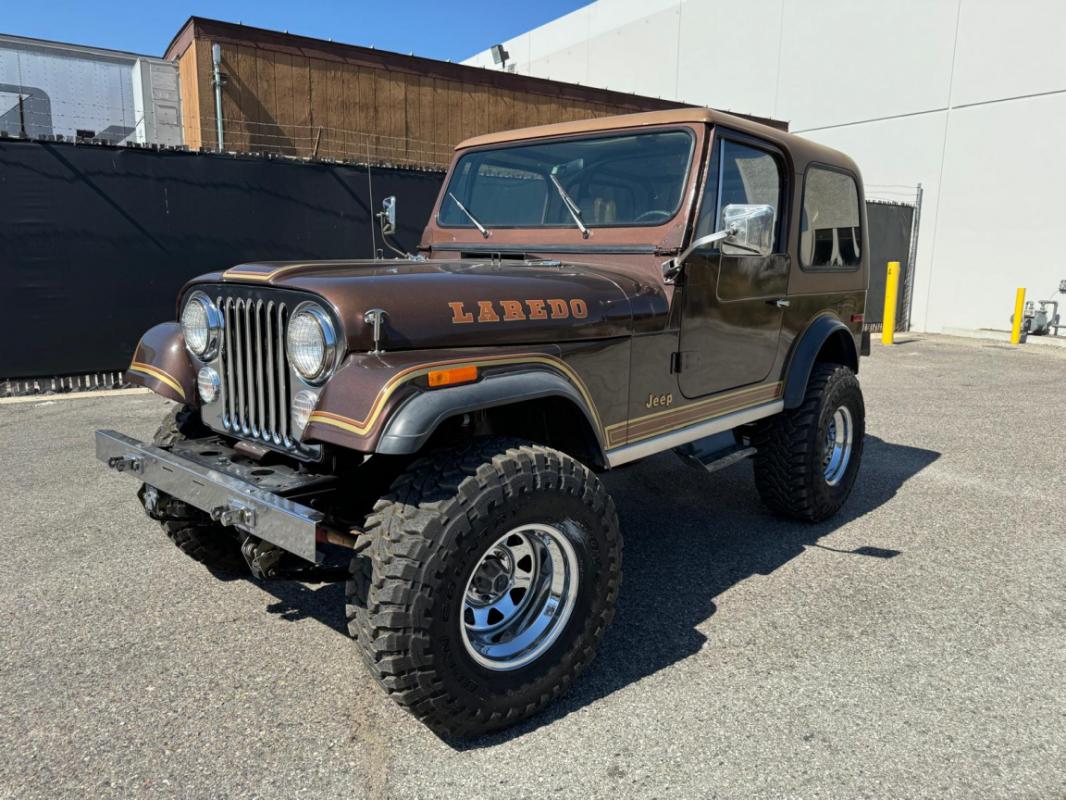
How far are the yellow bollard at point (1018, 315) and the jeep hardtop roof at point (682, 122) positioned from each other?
10183 mm

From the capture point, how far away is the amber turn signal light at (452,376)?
2.31m

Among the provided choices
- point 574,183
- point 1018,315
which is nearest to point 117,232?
point 574,183

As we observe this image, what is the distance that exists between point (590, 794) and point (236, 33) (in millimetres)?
10799

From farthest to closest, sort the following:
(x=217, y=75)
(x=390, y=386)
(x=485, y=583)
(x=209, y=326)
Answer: (x=217, y=75) → (x=209, y=326) → (x=485, y=583) → (x=390, y=386)

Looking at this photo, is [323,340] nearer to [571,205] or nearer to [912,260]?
[571,205]

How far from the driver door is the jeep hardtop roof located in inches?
2.6

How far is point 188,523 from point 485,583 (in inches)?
60.0

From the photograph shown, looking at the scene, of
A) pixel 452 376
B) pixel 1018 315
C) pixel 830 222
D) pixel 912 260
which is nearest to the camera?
pixel 452 376

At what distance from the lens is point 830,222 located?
14.4 feet

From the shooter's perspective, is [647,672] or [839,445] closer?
[647,672]

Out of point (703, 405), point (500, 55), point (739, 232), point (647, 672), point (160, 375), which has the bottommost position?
point (647, 672)

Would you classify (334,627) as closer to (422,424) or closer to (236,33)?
(422,424)

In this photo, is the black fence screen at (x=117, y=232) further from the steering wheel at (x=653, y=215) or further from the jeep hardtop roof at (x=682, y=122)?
the steering wheel at (x=653, y=215)

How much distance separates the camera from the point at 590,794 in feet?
7.22
